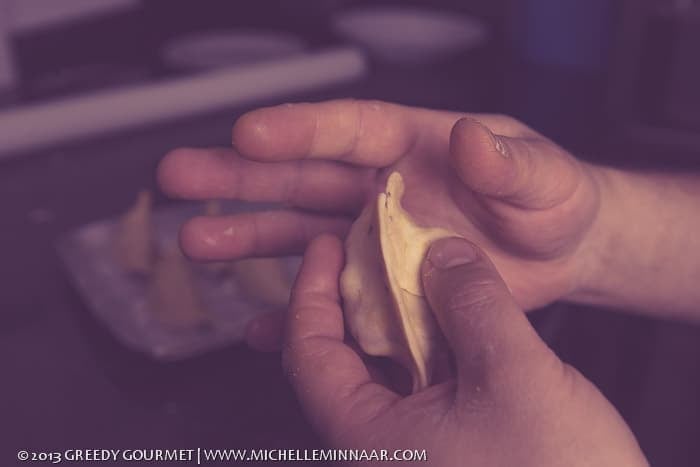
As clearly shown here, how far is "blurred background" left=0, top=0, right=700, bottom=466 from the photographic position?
977 millimetres

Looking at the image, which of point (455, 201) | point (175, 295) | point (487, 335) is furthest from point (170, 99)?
point (487, 335)

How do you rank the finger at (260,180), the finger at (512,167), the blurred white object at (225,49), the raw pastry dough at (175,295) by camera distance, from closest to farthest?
1. the finger at (512,167)
2. the finger at (260,180)
3. the raw pastry dough at (175,295)
4. the blurred white object at (225,49)

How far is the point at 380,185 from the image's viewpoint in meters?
0.97

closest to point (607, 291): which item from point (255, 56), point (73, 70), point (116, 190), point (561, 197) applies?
point (561, 197)

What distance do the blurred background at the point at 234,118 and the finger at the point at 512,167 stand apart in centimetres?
38

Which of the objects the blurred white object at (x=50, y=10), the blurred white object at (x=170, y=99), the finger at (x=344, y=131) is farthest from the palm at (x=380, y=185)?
the blurred white object at (x=50, y=10)

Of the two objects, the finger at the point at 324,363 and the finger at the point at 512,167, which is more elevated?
the finger at the point at 512,167

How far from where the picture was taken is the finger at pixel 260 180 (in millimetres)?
896

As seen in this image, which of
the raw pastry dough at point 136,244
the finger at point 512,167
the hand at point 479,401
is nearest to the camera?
the hand at point 479,401

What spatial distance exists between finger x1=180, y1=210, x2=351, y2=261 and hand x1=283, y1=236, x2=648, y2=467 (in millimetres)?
246

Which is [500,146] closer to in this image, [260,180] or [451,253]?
[451,253]

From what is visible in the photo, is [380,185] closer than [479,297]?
No

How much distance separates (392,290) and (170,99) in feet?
3.08

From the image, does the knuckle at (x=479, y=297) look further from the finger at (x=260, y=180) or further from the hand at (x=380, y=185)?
the finger at (x=260, y=180)
